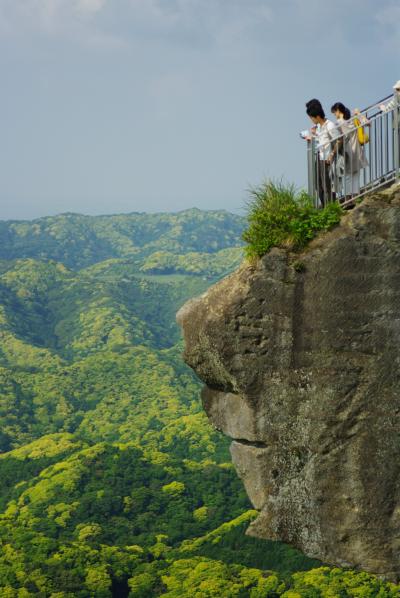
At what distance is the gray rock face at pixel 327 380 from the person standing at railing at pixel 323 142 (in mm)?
1040

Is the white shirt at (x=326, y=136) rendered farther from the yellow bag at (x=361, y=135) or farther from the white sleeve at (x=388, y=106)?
the white sleeve at (x=388, y=106)

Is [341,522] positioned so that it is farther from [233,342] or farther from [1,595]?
[1,595]

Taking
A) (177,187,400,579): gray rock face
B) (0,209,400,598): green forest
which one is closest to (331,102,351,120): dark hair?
(177,187,400,579): gray rock face

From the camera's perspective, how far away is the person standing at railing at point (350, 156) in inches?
439

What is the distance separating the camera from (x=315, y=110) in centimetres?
1127

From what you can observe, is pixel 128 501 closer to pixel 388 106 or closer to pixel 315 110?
pixel 315 110

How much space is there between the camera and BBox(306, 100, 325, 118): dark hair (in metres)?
11.3

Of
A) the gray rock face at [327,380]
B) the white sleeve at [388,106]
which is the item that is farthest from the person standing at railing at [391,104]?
the gray rock face at [327,380]

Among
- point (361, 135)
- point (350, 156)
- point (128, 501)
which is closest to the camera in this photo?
point (361, 135)

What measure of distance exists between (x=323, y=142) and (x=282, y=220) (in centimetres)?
144

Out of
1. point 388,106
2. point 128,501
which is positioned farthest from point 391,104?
point 128,501

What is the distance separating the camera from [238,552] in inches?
3524

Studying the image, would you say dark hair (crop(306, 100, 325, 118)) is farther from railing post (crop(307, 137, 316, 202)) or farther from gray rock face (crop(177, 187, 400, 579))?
gray rock face (crop(177, 187, 400, 579))

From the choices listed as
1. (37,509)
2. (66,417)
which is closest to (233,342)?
(37,509)
